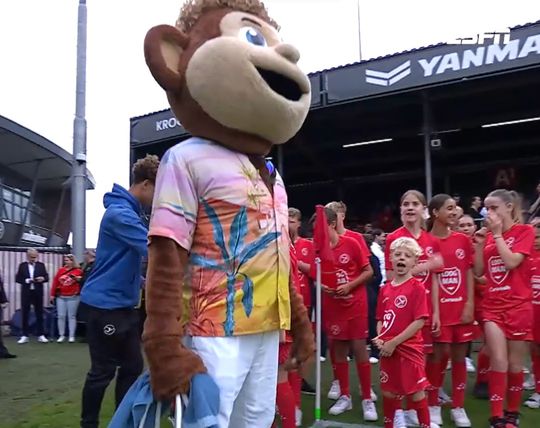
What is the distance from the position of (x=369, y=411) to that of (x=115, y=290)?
7.92 ft

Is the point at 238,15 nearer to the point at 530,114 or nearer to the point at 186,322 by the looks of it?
the point at 186,322

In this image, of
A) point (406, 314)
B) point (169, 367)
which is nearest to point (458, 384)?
point (406, 314)

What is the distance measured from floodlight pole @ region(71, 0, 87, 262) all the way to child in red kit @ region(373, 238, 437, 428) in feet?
29.9

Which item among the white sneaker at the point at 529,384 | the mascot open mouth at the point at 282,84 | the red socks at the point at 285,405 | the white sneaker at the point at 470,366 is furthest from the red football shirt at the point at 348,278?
the mascot open mouth at the point at 282,84

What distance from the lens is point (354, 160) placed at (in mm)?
18188

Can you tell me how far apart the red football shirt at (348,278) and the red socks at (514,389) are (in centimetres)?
134

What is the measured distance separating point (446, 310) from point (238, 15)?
129 inches

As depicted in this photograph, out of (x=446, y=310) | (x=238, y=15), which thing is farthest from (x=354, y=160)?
(x=238, y=15)

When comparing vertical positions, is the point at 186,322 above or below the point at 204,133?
below

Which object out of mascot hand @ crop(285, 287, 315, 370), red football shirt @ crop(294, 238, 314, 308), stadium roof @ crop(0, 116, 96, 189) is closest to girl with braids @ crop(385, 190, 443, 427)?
red football shirt @ crop(294, 238, 314, 308)

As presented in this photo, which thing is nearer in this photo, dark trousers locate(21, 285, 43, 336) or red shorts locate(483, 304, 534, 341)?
red shorts locate(483, 304, 534, 341)

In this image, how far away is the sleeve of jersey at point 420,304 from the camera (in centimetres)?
419

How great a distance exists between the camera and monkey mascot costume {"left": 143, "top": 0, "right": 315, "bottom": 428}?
216 centimetres

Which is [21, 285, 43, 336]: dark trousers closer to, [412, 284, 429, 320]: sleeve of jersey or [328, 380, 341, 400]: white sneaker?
[328, 380, 341, 400]: white sneaker
